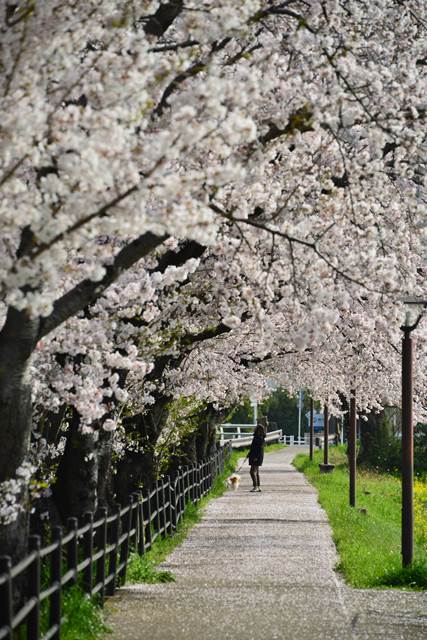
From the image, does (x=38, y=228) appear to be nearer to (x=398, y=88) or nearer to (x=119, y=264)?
(x=119, y=264)

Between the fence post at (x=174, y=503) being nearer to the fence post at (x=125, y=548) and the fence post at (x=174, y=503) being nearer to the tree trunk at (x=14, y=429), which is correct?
the fence post at (x=125, y=548)

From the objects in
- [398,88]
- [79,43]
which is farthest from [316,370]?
[79,43]

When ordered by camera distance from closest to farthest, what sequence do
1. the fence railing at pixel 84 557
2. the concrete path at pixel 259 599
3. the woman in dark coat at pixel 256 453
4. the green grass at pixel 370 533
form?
the fence railing at pixel 84 557 < the concrete path at pixel 259 599 < the green grass at pixel 370 533 < the woman in dark coat at pixel 256 453

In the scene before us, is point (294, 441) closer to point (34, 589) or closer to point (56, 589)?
point (56, 589)

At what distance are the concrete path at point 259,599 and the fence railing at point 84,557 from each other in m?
0.43

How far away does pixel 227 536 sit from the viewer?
20547 mm

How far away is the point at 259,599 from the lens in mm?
13016

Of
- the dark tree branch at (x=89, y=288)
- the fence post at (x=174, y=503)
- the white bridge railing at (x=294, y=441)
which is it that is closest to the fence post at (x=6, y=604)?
the dark tree branch at (x=89, y=288)

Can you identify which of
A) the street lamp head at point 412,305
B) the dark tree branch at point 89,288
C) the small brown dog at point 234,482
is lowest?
the small brown dog at point 234,482

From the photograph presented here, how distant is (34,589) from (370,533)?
12179mm

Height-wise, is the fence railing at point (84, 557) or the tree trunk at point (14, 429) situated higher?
the tree trunk at point (14, 429)

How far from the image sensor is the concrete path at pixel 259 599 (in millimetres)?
11062

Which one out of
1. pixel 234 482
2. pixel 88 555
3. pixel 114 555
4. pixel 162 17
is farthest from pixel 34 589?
pixel 234 482

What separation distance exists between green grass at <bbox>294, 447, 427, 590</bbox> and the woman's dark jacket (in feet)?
6.41
